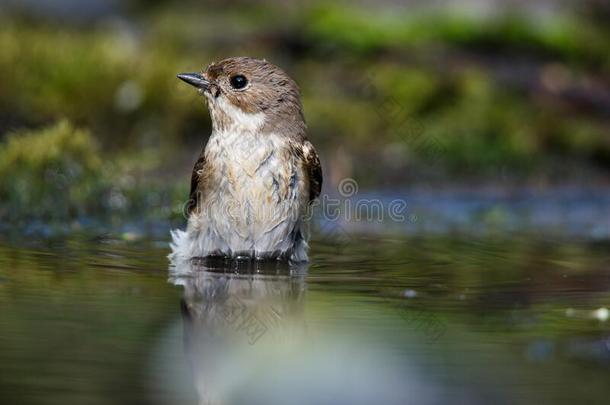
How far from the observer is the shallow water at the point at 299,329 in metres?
3.68

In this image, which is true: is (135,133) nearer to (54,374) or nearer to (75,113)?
(75,113)

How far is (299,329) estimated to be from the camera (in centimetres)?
462

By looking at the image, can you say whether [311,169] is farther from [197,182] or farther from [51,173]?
A: [51,173]

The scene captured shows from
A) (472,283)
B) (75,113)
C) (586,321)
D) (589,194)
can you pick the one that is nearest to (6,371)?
→ (586,321)

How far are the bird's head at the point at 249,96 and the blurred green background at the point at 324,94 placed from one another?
1.44 metres

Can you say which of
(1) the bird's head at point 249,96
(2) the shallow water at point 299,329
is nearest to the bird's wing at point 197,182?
(1) the bird's head at point 249,96

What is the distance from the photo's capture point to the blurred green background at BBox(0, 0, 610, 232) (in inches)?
330

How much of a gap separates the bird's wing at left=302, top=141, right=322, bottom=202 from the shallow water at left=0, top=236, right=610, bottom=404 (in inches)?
16.0

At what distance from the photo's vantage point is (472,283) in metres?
6.00

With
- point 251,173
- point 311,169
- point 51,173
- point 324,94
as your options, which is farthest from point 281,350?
point 324,94

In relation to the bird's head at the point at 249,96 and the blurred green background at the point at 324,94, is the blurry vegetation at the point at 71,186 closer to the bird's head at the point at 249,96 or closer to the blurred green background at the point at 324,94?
the blurred green background at the point at 324,94

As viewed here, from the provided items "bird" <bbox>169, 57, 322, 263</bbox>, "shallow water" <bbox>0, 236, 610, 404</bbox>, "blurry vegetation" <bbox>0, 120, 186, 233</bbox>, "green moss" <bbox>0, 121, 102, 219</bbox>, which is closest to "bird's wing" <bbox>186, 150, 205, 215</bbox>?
"bird" <bbox>169, 57, 322, 263</bbox>

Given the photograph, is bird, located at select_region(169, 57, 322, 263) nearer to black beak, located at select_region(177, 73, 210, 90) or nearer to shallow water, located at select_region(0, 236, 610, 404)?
black beak, located at select_region(177, 73, 210, 90)

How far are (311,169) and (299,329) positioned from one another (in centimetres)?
224
